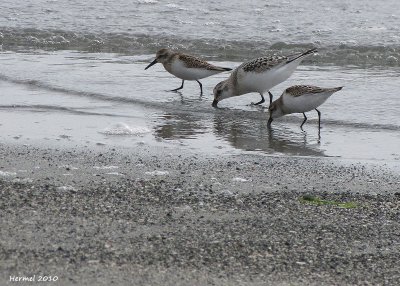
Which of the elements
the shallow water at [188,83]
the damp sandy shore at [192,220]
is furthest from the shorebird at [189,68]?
the damp sandy shore at [192,220]

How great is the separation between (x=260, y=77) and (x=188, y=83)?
178 cm

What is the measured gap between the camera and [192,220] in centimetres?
554

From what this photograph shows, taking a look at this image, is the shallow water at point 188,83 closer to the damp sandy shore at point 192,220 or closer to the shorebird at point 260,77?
the shorebird at point 260,77

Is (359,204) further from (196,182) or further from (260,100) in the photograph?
(260,100)

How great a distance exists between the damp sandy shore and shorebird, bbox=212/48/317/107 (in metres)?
3.22

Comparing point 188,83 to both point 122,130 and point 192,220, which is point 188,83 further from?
point 192,220

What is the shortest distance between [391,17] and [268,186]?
36.8 feet

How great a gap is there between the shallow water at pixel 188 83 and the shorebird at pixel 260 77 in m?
0.19

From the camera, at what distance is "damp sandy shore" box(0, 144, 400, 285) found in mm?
4691

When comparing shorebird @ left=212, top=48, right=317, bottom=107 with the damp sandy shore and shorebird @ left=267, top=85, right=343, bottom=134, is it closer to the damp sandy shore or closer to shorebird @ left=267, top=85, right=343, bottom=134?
shorebird @ left=267, top=85, right=343, bottom=134

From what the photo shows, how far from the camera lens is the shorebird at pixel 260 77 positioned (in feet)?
35.0

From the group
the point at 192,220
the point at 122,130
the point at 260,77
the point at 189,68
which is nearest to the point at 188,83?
the point at 189,68

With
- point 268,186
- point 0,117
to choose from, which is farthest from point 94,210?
point 0,117

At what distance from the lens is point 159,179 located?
260 inches
